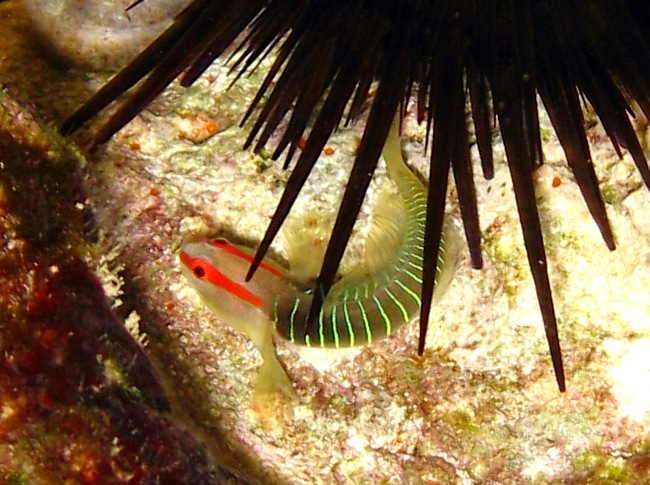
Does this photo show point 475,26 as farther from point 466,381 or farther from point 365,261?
point 466,381

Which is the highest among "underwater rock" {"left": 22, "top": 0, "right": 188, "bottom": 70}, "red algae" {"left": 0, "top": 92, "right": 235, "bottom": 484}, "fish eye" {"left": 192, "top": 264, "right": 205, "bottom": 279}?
"underwater rock" {"left": 22, "top": 0, "right": 188, "bottom": 70}

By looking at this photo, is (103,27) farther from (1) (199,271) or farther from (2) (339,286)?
(2) (339,286)

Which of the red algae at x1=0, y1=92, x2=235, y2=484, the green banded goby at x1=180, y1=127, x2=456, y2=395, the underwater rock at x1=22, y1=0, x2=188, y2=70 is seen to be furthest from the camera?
the underwater rock at x1=22, y1=0, x2=188, y2=70

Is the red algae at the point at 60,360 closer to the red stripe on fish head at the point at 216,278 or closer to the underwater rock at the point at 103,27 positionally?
the red stripe on fish head at the point at 216,278

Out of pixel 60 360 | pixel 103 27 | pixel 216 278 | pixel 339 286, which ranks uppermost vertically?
pixel 103 27

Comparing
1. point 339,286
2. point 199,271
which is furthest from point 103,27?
point 339,286

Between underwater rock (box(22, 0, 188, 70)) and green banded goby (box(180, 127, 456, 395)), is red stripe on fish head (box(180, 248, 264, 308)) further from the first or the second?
underwater rock (box(22, 0, 188, 70))

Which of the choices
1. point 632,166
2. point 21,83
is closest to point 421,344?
point 632,166

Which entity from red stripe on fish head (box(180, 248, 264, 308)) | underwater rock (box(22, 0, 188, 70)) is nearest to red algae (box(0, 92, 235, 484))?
red stripe on fish head (box(180, 248, 264, 308))
